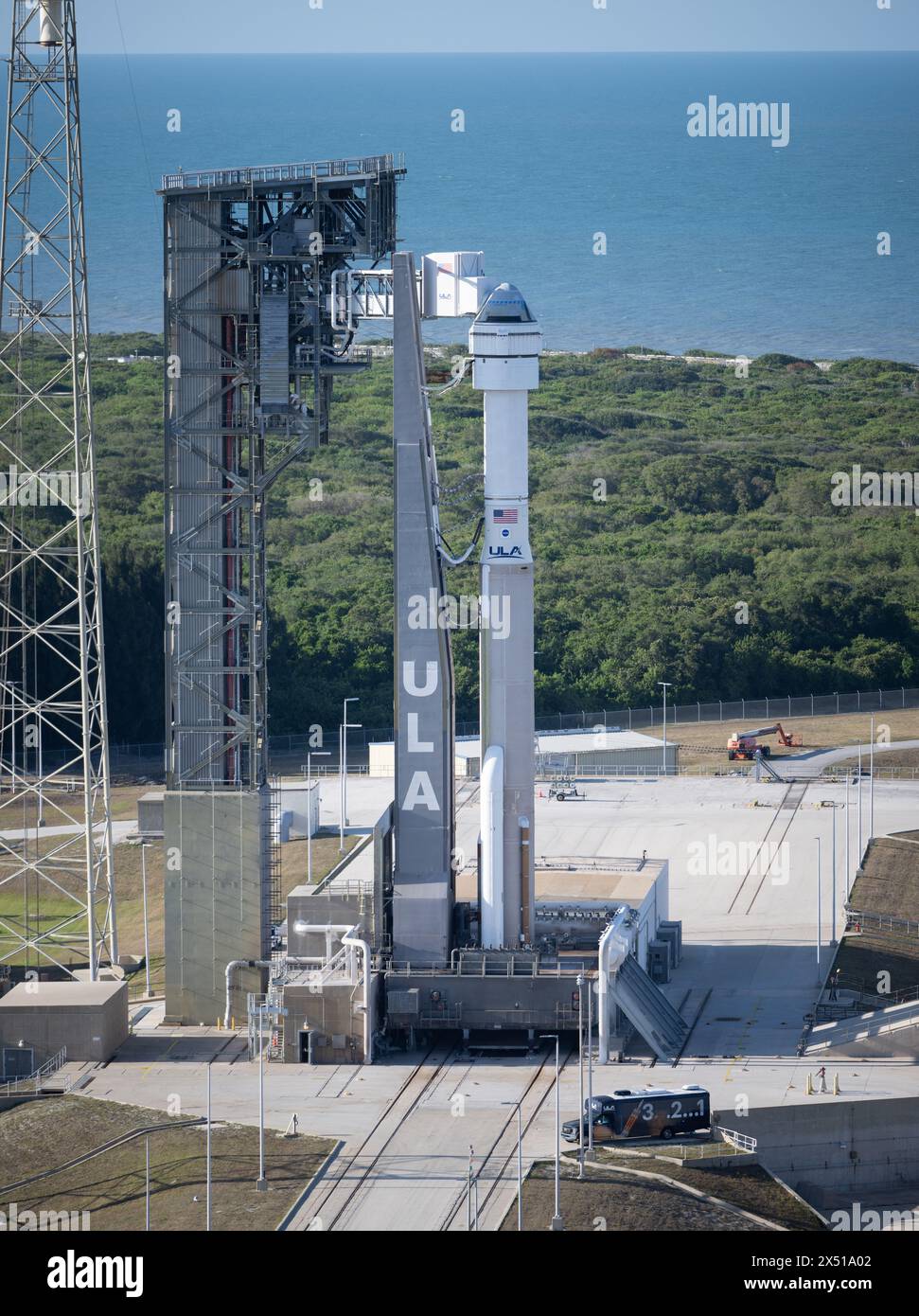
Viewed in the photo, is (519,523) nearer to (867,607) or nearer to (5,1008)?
(5,1008)

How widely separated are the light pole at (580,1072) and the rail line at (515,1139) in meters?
0.74

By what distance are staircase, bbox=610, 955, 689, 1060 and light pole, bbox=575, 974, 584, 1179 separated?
2.67 ft

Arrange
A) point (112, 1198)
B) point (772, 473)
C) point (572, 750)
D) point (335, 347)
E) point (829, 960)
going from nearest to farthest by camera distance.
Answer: point (112, 1198) → point (335, 347) → point (829, 960) → point (572, 750) → point (772, 473)

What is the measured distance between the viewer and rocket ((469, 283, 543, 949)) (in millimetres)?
58281

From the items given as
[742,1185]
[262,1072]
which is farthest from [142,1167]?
[742,1185]

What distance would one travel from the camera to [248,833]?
59.3m

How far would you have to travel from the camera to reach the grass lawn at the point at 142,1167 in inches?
1801

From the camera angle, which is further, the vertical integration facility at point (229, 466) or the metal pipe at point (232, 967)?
the metal pipe at point (232, 967)

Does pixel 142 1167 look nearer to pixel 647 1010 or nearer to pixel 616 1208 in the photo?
pixel 616 1208

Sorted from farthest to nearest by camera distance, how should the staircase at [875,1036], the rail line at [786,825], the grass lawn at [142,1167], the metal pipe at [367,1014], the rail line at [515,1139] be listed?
1. the rail line at [786,825]
2. the staircase at [875,1036]
3. the metal pipe at [367,1014]
4. the rail line at [515,1139]
5. the grass lawn at [142,1167]

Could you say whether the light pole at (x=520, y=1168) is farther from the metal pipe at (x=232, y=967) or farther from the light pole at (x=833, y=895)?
the light pole at (x=833, y=895)

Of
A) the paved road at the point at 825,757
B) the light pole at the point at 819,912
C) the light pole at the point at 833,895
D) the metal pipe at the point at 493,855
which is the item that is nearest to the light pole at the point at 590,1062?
the metal pipe at the point at 493,855
